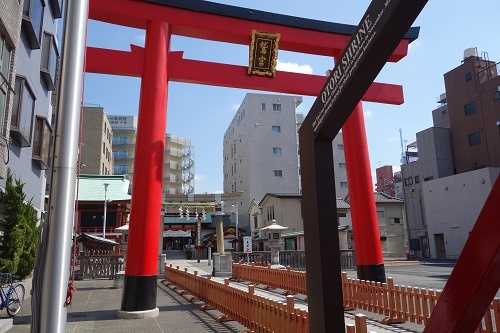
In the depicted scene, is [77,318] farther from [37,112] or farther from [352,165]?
[37,112]

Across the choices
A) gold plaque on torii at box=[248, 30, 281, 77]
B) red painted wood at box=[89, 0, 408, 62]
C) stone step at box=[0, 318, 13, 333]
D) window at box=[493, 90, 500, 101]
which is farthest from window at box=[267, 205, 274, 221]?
stone step at box=[0, 318, 13, 333]

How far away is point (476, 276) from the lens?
9.37 feet

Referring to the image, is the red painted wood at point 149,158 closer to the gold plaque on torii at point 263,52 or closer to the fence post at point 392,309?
the gold plaque on torii at point 263,52

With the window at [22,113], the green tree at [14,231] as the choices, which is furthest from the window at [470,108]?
the green tree at [14,231]

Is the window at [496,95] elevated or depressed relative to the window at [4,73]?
elevated

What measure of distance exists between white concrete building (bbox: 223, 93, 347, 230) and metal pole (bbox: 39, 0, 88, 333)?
53.3 meters

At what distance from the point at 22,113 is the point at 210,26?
24.7ft

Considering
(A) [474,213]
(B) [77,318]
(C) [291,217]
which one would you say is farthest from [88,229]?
(A) [474,213]

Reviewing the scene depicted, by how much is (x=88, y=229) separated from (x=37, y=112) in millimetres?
28175

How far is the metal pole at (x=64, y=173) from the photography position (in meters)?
3.65

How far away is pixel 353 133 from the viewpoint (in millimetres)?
12578

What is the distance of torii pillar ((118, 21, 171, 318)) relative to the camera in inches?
370

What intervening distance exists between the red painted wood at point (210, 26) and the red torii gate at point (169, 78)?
25 millimetres

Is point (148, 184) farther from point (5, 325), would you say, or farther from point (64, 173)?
point (64, 173)
